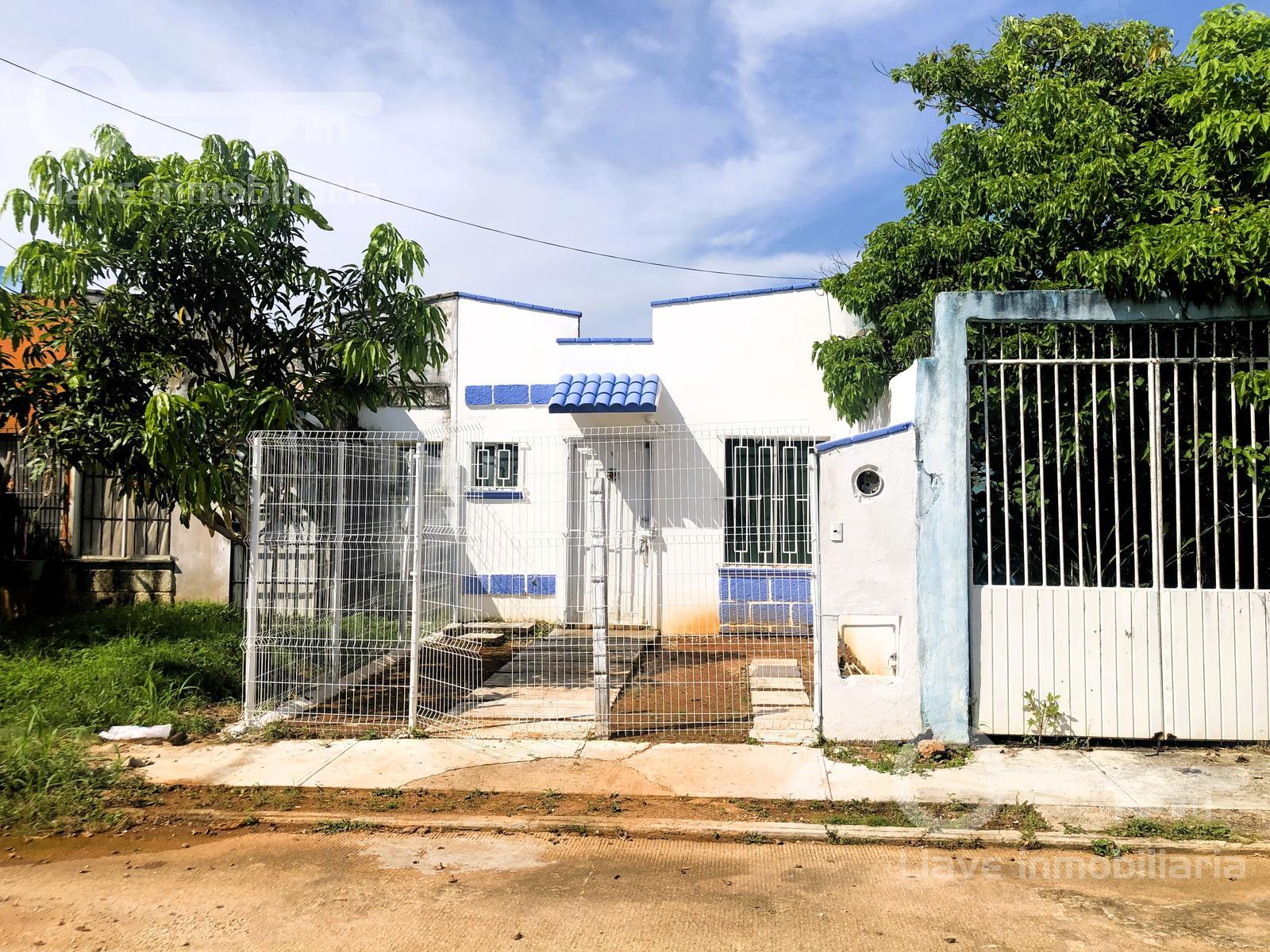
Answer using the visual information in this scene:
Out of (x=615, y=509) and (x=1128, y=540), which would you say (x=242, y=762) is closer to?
(x=615, y=509)

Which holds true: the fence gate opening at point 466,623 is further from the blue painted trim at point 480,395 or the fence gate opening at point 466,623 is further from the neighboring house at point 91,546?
the neighboring house at point 91,546

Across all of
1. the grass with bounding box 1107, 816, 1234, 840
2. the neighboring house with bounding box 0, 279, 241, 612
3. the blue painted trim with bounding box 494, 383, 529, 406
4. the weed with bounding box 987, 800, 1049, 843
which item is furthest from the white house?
the neighboring house with bounding box 0, 279, 241, 612

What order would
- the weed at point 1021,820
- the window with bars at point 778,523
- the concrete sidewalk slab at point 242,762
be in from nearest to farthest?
the weed at point 1021,820 → the concrete sidewalk slab at point 242,762 → the window with bars at point 778,523

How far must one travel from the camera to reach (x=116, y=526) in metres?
11.5

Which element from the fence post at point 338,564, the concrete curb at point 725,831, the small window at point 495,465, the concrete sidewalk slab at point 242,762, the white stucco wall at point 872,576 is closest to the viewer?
the concrete curb at point 725,831

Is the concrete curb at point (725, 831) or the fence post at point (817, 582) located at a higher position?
the fence post at point (817, 582)

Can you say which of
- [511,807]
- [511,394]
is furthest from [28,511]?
[511,807]

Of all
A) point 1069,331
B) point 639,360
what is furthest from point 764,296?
point 1069,331

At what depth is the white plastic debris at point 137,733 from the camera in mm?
6578

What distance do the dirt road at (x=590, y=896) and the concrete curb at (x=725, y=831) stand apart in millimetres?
75

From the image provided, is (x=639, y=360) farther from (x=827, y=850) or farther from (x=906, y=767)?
(x=827, y=850)

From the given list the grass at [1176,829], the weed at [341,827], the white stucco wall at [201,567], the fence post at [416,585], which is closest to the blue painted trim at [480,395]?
the white stucco wall at [201,567]

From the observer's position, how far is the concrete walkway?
212 inches

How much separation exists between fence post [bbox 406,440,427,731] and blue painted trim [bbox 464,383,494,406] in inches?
188
